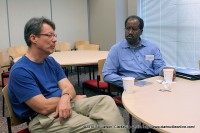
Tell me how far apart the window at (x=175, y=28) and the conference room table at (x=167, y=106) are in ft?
8.92

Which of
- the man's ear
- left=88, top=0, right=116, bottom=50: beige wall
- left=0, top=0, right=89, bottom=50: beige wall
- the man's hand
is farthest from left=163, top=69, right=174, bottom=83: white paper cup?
left=0, top=0, right=89, bottom=50: beige wall

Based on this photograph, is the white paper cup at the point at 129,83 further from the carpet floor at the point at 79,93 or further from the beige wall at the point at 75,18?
the beige wall at the point at 75,18

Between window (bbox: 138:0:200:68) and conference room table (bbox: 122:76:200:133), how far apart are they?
2.72 meters

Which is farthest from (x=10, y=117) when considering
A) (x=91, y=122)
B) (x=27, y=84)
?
(x=91, y=122)

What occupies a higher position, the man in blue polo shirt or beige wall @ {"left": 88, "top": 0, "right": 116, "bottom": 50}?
beige wall @ {"left": 88, "top": 0, "right": 116, "bottom": 50}

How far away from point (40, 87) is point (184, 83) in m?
1.24

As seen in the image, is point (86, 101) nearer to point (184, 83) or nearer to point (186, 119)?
point (186, 119)

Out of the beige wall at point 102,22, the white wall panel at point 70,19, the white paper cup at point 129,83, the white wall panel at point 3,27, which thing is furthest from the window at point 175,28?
the white wall panel at point 3,27

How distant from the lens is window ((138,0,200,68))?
4664 millimetres

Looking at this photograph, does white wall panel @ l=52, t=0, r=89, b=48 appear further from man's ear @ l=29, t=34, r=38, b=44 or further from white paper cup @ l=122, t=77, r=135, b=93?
white paper cup @ l=122, t=77, r=135, b=93

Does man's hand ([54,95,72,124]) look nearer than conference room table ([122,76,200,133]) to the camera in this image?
No

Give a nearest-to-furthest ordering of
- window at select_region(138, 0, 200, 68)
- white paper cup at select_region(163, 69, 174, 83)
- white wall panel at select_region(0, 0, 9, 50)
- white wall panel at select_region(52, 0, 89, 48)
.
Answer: white paper cup at select_region(163, 69, 174, 83)
window at select_region(138, 0, 200, 68)
white wall panel at select_region(0, 0, 9, 50)
white wall panel at select_region(52, 0, 89, 48)

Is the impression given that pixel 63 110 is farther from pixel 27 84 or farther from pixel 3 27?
pixel 3 27

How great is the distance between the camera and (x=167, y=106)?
5.24 feet
